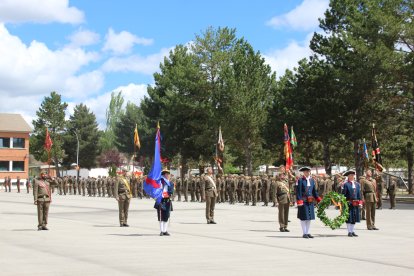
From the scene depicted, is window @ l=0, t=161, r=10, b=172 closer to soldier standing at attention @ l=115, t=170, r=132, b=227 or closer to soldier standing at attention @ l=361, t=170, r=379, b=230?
soldier standing at attention @ l=115, t=170, r=132, b=227

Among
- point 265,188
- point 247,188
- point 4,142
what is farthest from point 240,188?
point 4,142

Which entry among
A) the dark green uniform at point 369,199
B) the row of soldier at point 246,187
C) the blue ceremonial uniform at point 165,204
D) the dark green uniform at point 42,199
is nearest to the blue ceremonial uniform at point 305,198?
the dark green uniform at point 369,199

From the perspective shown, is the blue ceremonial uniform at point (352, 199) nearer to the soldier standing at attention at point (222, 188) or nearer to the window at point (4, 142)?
the soldier standing at attention at point (222, 188)

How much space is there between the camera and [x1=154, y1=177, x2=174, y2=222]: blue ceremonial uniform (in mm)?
17594

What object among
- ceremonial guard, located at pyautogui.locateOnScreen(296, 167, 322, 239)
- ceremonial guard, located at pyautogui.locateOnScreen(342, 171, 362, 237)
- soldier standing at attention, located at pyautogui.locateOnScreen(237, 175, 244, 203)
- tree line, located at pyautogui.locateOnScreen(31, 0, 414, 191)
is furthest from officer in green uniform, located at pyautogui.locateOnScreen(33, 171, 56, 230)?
tree line, located at pyautogui.locateOnScreen(31, 0, 414, 191)

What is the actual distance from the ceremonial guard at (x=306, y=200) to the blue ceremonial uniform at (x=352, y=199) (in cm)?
110

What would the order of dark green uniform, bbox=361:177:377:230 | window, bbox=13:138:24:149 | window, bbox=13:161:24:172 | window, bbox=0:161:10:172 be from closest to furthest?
dark green uniform, bbox=361:177:377:230 < window, bbox=0:161:10:172 < window, bbox=13:161:24:172 < window, bbox=13:138:24:149

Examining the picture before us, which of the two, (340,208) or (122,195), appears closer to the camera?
(340,208)

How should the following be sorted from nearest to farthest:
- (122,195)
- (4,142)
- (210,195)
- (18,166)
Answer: (122,195) → (210,195) → (4,142) → (18,166)

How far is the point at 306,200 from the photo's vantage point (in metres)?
16.9

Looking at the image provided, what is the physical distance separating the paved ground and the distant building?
7433 centimetres

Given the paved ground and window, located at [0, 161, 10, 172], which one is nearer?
the paved ground

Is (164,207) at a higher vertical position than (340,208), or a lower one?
higher

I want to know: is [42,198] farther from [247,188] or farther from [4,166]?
[4,166]
